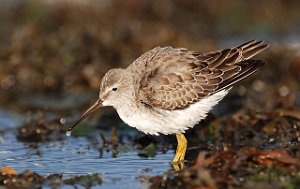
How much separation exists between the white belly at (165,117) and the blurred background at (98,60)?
47 centimetres

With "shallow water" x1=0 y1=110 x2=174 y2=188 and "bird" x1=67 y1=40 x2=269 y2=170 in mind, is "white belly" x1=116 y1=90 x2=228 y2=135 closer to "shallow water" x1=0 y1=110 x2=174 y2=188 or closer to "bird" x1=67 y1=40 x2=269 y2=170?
"bird" x1=67 y1=40 x2=269 y2=170

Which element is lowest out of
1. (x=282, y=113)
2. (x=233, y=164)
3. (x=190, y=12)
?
(x=233, y=164)

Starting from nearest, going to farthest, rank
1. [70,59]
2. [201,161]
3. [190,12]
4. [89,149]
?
1. [201,161]
2. [89,149]
3. [70,59]
4. [190,12]

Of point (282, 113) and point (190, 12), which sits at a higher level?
point (190, 12)

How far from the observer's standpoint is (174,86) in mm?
8891

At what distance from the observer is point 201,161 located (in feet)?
24.1

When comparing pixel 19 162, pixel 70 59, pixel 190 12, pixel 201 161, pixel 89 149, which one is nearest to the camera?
pixel 201 161

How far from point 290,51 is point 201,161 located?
712cm

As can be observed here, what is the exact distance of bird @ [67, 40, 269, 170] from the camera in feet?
28.8

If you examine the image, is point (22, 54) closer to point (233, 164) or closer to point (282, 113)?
point (282, 113)

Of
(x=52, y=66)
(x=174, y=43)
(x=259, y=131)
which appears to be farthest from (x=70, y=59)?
(x=259, y=131)

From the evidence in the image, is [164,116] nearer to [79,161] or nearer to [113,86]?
[113,86]

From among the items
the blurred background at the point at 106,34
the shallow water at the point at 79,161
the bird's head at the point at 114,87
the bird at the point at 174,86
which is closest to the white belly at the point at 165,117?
the bird at the point at 174,86

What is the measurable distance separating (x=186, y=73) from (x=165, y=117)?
0.68m
